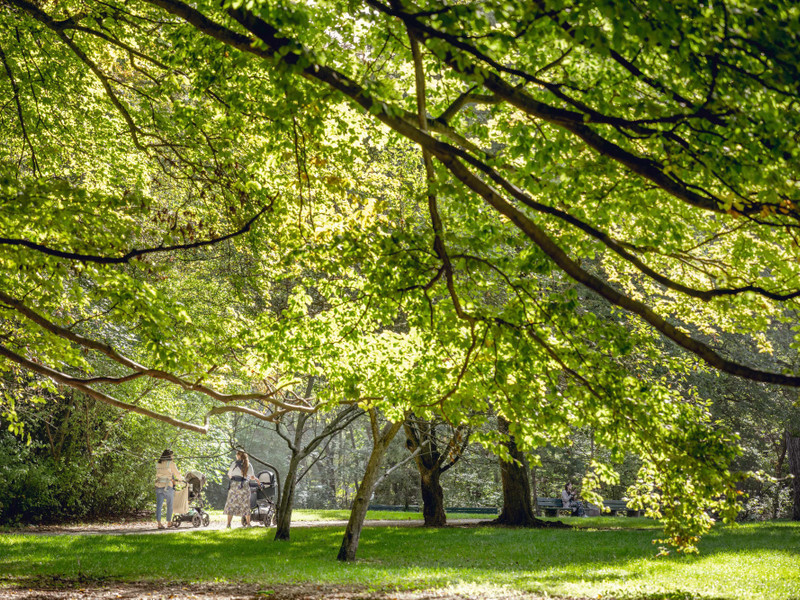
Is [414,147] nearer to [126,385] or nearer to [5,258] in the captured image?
[5,258]

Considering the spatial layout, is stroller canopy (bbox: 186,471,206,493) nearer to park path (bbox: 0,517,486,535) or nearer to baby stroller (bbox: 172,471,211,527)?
baby stroller (bbox: 172,471,211,527)

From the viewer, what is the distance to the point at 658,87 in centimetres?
556

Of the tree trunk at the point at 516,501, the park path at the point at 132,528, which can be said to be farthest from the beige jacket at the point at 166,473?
the tree trunk at the point at 516,501

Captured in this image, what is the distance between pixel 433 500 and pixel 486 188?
57.4ft

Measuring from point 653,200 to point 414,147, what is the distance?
13.7 feet

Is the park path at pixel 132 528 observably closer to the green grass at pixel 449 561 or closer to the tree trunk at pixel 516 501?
the tree trunk at pixel 516 501

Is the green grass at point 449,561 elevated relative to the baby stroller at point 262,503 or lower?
lower

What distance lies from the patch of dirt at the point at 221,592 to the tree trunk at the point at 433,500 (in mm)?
11683

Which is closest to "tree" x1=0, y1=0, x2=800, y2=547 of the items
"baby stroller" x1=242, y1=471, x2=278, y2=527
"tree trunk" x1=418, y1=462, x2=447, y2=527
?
"baby stroller" x1=242, y1=471, x2=278, y2=527

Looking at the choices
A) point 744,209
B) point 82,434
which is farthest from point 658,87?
point 82,434

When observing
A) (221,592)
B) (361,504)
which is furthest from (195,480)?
(221,592)

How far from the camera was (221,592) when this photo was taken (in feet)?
29.1

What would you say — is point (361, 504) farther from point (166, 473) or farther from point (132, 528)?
point (132, 528)

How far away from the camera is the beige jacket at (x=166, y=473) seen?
18453 mm
